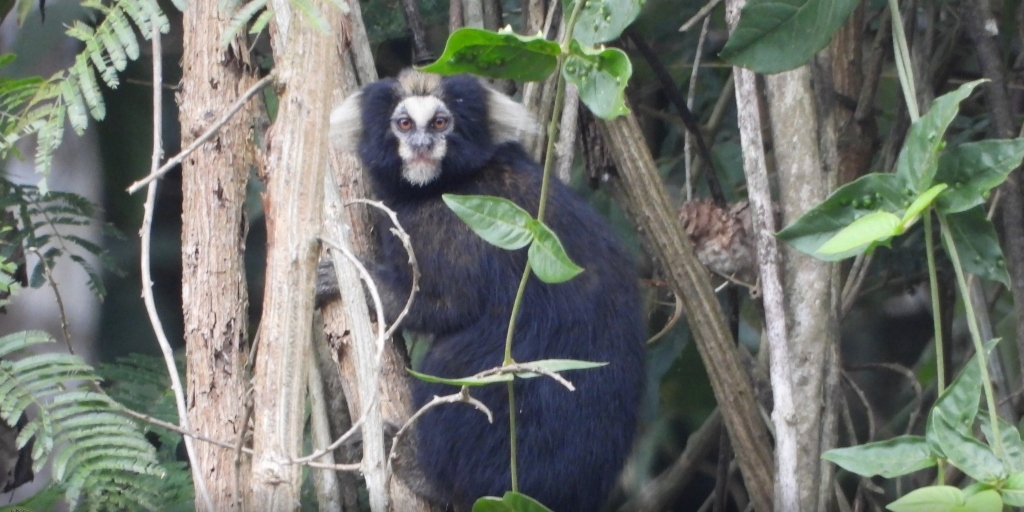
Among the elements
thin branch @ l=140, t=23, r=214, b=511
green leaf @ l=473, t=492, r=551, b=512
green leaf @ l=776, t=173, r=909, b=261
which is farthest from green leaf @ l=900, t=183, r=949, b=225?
thin branch @ l=140, t=23, r=214, b=511

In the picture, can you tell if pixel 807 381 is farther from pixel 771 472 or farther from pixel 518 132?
pixel 518 132

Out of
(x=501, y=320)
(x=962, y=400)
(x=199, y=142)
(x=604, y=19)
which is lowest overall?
(x=962, y=400)

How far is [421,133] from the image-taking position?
363cm

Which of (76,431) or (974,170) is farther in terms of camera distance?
(76,431)

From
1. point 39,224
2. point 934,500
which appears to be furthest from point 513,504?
point 39,224

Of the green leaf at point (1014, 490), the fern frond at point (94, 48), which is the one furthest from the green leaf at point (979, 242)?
the fern frond at point (94, 48)

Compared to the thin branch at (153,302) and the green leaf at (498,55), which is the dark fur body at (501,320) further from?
the green leaf at (498,55)

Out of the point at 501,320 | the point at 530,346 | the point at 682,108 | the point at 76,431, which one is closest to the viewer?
the point at 76,431

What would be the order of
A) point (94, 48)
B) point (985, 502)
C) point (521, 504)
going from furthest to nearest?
point (94, 48), point (521, 504), point (985, 502)

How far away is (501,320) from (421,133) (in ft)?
2.34

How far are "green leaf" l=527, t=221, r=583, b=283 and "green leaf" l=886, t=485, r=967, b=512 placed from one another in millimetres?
698

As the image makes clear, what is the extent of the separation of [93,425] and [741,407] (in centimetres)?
189

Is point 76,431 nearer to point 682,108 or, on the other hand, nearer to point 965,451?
point 965,451

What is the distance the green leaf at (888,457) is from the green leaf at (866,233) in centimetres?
41
